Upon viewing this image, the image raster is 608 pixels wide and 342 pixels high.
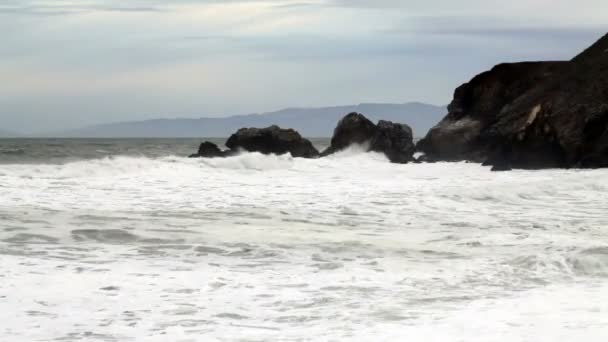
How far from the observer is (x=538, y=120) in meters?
29.8

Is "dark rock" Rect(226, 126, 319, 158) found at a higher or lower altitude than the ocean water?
higher

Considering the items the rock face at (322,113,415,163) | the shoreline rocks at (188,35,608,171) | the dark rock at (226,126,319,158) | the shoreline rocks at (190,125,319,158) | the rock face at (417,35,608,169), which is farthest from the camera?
the rock face at (322,113,415,163)

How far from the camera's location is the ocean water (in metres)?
5.94

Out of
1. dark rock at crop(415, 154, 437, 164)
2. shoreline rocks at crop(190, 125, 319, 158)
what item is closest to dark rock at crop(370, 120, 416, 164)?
dark rock at crop(415, 154, 437, 164)

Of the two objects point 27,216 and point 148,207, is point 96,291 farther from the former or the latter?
point 148,207

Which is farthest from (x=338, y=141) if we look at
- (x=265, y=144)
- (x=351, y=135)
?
(x=265, y=144)

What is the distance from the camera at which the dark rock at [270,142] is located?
38.2m

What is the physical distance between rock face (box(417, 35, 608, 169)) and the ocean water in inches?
443

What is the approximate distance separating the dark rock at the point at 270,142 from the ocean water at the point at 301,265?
19.8m

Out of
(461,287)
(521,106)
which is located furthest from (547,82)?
(461,287)

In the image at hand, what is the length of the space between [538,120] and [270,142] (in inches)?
534

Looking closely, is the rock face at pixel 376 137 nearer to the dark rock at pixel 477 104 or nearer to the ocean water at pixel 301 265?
the dark rock at pixel 477 104

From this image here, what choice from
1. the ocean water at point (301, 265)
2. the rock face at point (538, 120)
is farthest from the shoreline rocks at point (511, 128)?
the ocean water at point (301, 265)

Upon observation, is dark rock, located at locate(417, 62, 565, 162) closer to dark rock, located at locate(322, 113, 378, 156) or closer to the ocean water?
dark rock, located at locate(322, 113, 378, 156)
